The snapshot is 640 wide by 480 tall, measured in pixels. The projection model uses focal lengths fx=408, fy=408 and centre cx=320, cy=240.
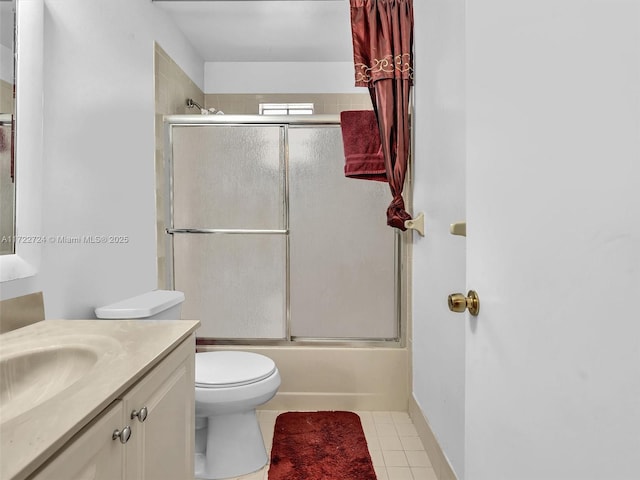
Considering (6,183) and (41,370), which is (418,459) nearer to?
(41,370)

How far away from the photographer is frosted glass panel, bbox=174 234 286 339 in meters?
2.32

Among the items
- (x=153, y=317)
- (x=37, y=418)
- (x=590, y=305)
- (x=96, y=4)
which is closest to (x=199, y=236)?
(x=153, y=317)

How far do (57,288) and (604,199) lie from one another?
149cm

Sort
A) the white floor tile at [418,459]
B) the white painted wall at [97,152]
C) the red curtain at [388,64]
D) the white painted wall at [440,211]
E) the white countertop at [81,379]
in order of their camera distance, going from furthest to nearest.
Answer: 1. the red curtain at [388,64]
2. the white floor tile at [418,459]
3. the white painted wall at [440,211]
4. the white painted wall at [97,152]
5. the white countertop at [81,379]

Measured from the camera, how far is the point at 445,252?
161 cm

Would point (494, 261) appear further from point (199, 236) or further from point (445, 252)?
point (199, 236)

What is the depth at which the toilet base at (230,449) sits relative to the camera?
5.63 ft

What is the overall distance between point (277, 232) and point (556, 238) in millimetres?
1870

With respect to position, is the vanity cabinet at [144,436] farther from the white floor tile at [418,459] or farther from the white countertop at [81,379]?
the white floor tile at [418,459]

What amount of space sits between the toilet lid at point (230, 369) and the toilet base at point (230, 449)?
0.57 ft

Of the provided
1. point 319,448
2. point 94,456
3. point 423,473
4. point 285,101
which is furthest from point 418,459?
point 285,101

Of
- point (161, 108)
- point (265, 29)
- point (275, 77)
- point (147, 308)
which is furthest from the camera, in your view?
point (275, 77)

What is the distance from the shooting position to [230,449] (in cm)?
174

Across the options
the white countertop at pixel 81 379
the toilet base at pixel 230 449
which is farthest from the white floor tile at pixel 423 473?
the white countertop at pixel 81 379
